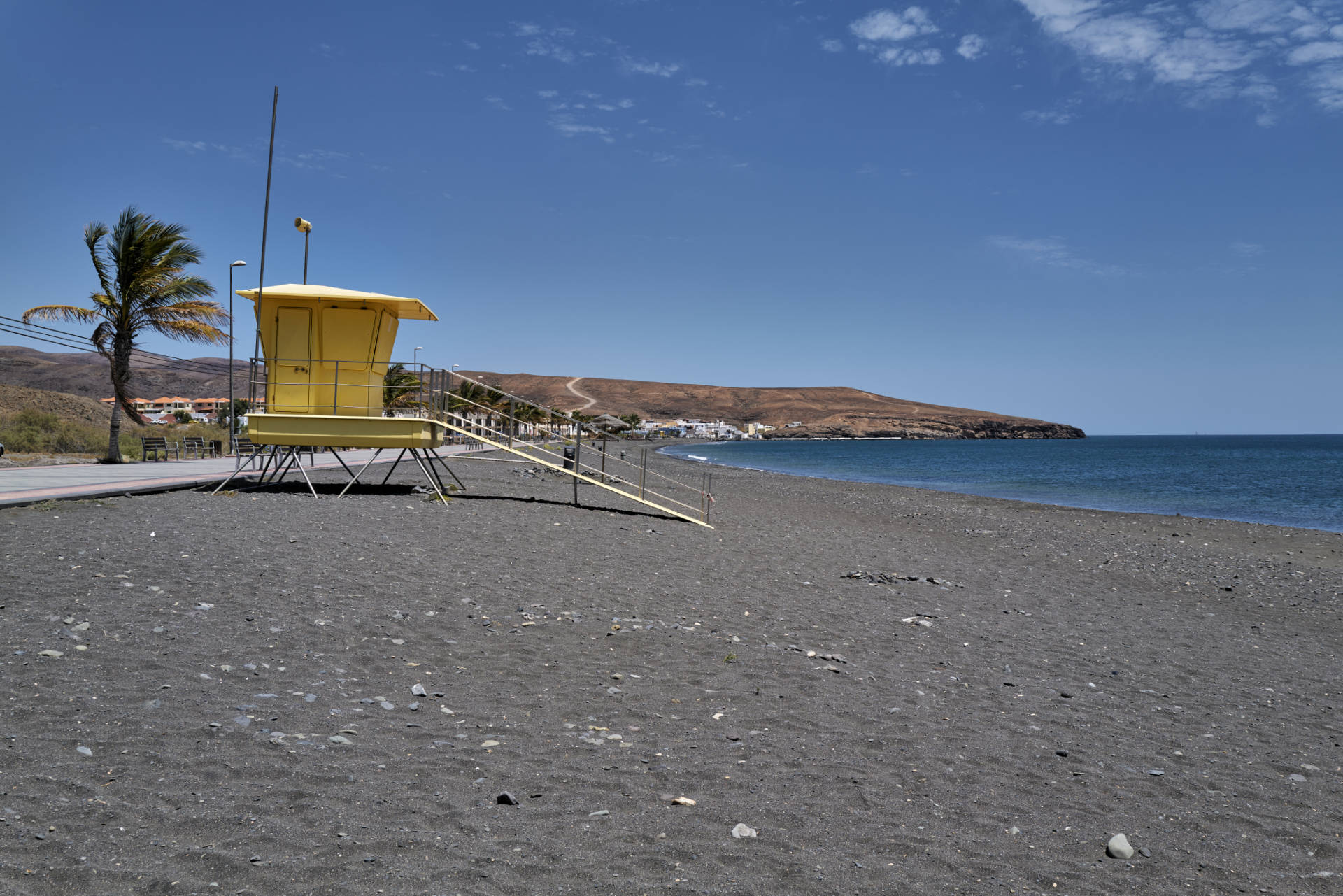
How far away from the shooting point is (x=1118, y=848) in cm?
371

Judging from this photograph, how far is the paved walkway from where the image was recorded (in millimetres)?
11992

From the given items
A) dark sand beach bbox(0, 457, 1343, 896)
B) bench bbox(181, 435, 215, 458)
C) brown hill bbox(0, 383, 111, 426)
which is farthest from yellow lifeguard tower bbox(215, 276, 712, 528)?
brown hill bbox(0, 383, 111, 426)

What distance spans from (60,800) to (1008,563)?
13.1m

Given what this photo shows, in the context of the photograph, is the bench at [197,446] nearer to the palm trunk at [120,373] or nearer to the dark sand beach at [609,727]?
the palm trunk at [120,373]

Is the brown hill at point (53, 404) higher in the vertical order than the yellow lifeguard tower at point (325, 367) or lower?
lower

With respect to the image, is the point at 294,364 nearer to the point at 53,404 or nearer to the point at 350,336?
the point at 350,336

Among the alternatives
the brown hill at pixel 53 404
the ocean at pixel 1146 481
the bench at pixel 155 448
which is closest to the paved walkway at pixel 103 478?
the bench at pixel 155 448

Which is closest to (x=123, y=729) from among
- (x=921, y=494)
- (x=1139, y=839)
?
(x=1139, y=839)

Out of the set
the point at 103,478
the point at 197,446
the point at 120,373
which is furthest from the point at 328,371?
the point at 197,446

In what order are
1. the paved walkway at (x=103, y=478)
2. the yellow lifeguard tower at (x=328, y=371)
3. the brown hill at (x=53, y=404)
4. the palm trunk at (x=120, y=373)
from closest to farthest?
the paved walkway at (x=103, y=478)
the yellow lifeguard tower at (x=328, y=371)
the palm trunk at (x=120, y=373)
the brown hill at (x=53, y=404)

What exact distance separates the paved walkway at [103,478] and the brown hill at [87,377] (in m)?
83.8

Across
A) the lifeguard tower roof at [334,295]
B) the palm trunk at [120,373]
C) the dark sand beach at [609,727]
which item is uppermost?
the lifeguard tower roof at [334,295]

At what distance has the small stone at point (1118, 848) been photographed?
368 centimetres

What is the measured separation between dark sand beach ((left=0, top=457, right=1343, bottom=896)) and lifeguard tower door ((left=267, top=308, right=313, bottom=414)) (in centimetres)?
499
